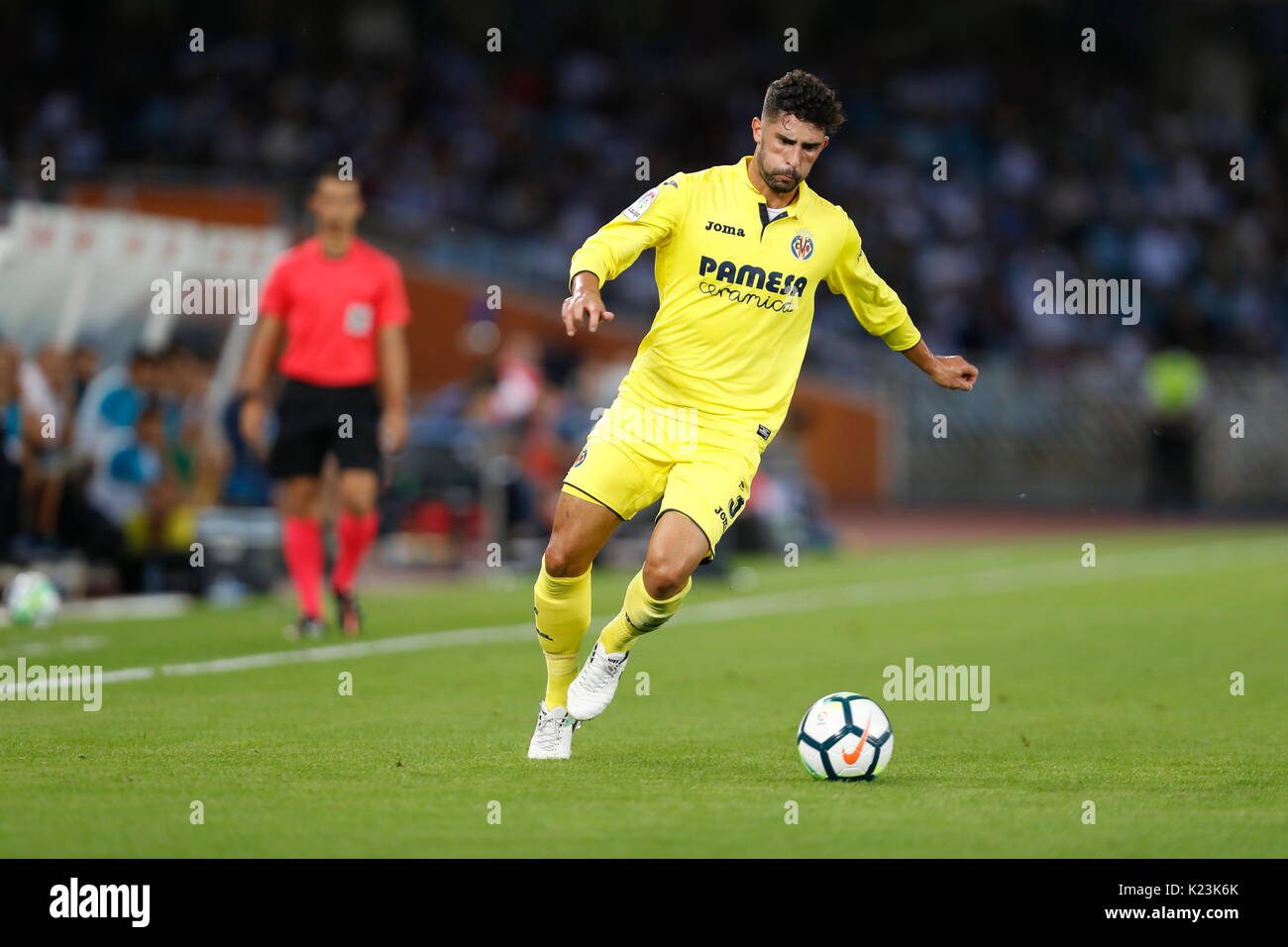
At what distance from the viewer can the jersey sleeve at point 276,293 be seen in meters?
11.7

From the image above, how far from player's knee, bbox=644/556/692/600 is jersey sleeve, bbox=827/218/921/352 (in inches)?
52.7

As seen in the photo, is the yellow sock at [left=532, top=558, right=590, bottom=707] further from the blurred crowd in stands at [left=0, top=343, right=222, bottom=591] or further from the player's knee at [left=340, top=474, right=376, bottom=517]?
the blurred crowd in stands at [left=0, top=343, right=222, bottom=591]

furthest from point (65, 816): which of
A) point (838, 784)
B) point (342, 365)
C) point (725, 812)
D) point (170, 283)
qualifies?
point (170, 283)

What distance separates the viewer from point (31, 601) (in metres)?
12.5

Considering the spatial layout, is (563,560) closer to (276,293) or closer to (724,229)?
(724,229)

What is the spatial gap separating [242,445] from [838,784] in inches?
409

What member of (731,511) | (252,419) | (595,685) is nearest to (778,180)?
(731,511)

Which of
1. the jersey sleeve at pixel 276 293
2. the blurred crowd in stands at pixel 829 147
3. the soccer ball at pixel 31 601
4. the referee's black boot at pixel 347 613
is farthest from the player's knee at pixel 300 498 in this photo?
the blurred crowd in stands at pixel 829 147

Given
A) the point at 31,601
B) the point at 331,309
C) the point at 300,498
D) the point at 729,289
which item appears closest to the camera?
the point at 729,289

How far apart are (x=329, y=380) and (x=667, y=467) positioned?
4651 millimetres

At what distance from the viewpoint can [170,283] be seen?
1559 cm

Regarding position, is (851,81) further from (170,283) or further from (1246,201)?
(170,283)

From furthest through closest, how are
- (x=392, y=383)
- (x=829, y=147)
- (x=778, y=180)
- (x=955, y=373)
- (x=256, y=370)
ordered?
(x=829, y=147), (x=392, y=383), (x=256, y=370), (x=955, y=373), (x=778, y=180)

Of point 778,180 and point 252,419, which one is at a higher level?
point 778,180
